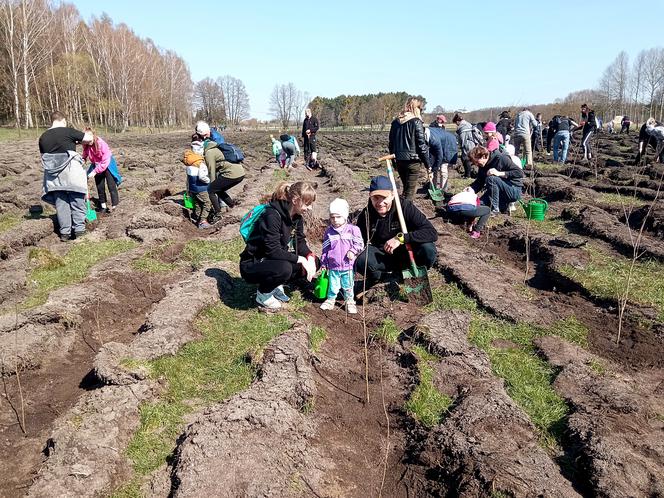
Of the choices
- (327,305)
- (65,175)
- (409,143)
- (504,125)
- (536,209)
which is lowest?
(327,305)

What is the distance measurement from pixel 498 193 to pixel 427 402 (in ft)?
20.5

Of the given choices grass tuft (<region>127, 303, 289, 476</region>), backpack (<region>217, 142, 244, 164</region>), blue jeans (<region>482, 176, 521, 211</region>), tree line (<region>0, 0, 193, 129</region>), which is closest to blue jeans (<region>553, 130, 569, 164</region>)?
blue jeans (<region>482, 176, 521, 211</region>)

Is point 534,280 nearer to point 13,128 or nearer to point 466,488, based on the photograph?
point 466,488

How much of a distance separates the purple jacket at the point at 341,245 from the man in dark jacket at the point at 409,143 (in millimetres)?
3252

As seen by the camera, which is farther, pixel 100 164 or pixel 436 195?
pixel 436 195

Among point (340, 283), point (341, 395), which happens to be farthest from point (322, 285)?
point (341, 395)

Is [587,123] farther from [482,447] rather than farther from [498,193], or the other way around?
[482,447]

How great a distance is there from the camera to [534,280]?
20.7 feet

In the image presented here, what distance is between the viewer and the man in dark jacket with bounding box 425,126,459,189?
9910 mm

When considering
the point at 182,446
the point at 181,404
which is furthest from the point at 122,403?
the point at 182,446

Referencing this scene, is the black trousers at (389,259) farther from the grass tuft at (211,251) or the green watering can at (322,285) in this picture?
the grass tuft at (211,251)

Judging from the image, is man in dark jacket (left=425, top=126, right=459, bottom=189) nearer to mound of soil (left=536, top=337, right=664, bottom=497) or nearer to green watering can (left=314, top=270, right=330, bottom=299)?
green watering can (left=314, top=270, right=330, bottom=299)

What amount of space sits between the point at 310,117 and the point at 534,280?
37.0 feet

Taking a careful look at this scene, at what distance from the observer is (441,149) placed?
1005 cm
